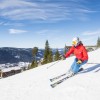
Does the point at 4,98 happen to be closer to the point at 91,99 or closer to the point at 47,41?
the point at 91,99

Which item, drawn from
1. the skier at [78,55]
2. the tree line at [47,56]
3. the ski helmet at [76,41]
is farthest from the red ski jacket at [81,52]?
the tree line at [47,56]

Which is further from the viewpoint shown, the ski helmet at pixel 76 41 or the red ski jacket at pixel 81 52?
the ski helmet at pixel 76 41

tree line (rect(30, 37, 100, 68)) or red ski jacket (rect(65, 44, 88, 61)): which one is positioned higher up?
red ski jacket (rect(65, 44, 88, 61))

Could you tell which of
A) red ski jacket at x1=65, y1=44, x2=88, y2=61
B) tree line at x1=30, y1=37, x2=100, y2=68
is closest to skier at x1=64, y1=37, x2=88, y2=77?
red ski jacket at x1=65, y1=44, x2=88, y2=61

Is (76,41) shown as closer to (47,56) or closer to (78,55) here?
(78,55)

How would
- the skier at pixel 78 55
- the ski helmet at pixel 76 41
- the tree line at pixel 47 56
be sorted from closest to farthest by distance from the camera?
the skier at pixel 78 55 < the ski helmet at pixel 76 41 < the tree line at pixel 47 56

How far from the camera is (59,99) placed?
27.0 feet

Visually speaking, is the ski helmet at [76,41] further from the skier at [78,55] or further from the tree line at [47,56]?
the tree line at [47,56]

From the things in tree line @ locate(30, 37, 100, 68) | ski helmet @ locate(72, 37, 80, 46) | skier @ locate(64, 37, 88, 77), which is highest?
ski helmet @ locate(72, 37, 80, 46)

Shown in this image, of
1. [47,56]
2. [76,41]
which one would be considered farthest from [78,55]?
[47,56]

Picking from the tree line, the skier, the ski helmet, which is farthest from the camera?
the tree line

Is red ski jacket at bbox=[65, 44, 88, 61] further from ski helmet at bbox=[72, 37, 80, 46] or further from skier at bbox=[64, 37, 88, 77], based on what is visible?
ski helmet at bbox=[72, 37, 80, 46]

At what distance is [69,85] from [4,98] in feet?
9.24

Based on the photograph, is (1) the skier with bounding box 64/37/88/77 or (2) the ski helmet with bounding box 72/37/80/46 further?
(2) the ski helmet with bounding box 72/37/80/46
